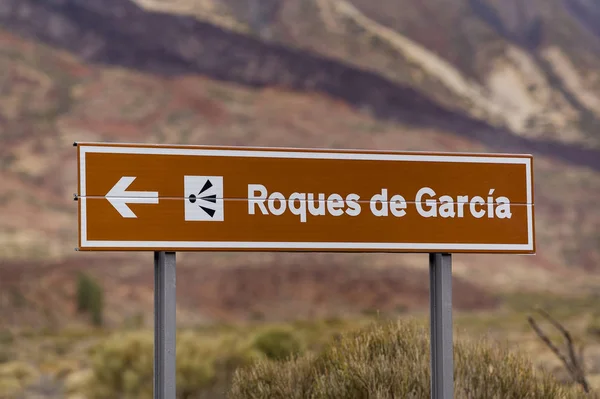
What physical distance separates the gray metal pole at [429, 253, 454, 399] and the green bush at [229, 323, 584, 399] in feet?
2.94

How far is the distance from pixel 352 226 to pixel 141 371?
18542 millimetres

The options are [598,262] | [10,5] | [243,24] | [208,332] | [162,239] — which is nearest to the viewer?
[162,239]

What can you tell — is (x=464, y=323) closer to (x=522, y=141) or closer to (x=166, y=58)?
(x=522, y=141)

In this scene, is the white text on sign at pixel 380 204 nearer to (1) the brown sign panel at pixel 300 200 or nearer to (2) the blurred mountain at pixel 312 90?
(1) the brown sign panel at pixel 300 200

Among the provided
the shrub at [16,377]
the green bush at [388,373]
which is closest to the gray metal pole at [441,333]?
the green bush at [388,373]

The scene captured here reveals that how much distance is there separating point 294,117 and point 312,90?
7993mm

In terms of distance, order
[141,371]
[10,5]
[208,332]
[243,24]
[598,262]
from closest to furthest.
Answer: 1. [141,371]
2. [208,332]
3. [598,262]
4. [10,5]
5. [243,24]

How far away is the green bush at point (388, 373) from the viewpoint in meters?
11.1

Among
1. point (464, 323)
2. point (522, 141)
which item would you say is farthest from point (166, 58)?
point (464, 323)

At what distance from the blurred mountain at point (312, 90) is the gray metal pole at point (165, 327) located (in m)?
58.3

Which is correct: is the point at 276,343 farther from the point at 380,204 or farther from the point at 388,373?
A: the point at 380,204

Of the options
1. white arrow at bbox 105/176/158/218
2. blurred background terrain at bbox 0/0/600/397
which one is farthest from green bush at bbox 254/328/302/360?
blurred background terrain at bbox 0/0/600/397

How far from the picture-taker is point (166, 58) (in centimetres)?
8800

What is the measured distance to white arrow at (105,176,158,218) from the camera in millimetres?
9297
